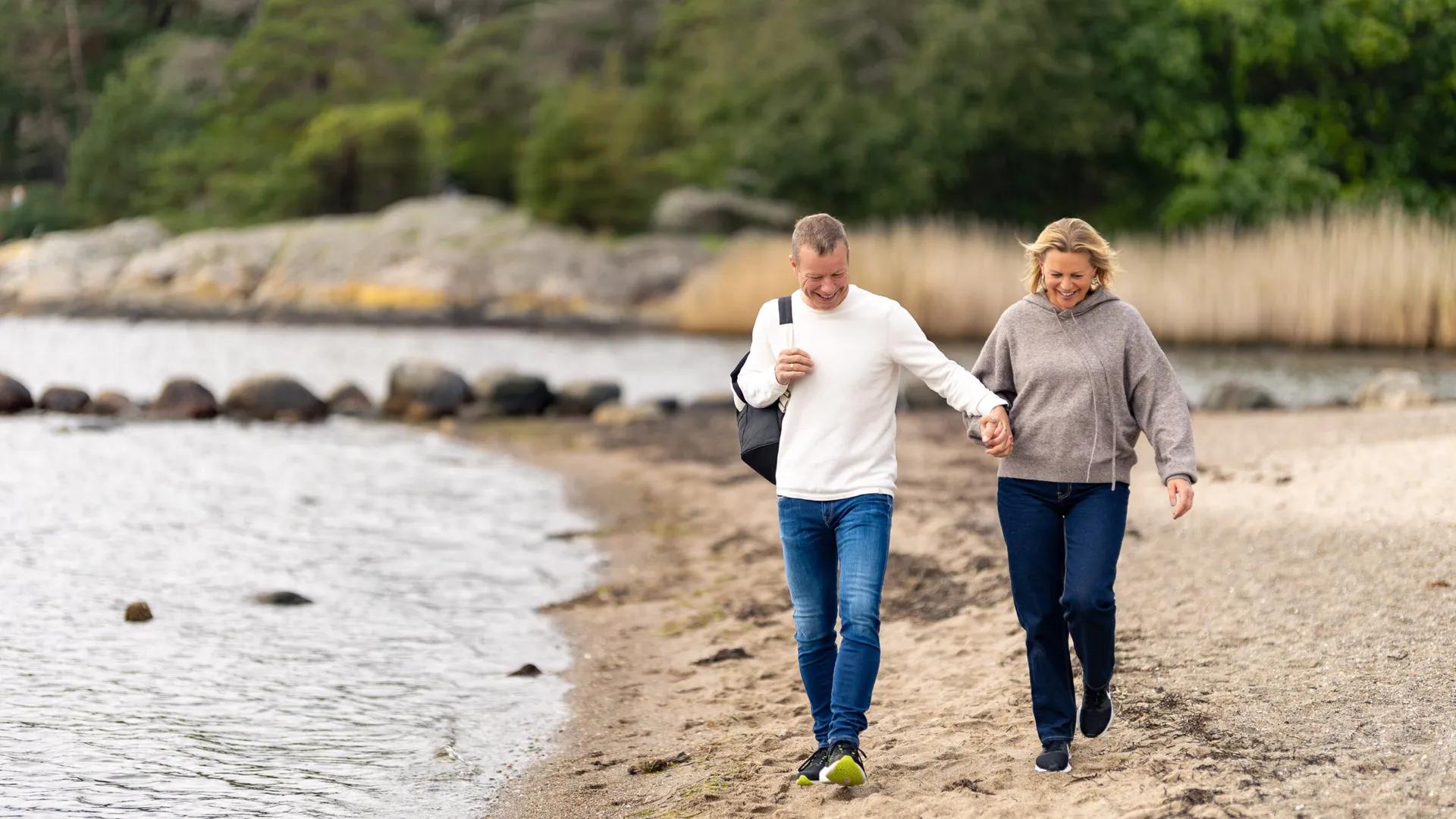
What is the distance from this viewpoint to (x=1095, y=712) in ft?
17.7

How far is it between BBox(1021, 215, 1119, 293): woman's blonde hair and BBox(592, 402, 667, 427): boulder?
15.4m

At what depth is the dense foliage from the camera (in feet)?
128

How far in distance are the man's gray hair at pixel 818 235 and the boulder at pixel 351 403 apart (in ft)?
59.7

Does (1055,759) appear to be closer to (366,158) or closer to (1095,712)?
(1095,712)

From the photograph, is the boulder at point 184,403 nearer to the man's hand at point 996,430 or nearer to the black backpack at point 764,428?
the black backpack at point 764,428

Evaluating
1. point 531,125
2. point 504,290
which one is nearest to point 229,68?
point 531,125

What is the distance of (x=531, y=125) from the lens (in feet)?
182

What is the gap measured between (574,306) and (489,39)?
23209 mm

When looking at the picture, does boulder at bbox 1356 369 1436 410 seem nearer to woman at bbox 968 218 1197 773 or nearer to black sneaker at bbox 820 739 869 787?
woman at bbox 968 218 1197 773

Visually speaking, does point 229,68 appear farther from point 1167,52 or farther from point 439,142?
point 1167,52

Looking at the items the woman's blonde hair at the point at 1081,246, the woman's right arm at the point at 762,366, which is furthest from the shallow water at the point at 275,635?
the woman's blonde hair at the point at 1081,246

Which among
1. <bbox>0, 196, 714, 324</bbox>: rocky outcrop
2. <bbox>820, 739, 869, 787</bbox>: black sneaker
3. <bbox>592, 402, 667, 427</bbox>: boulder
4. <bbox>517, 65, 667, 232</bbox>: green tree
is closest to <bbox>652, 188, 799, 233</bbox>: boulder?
<bbox>0, 196, 714, 324</bbox>: rocky outcrop

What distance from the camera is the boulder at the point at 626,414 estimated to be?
20.8 meters

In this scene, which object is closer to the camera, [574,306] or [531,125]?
[574,306]
